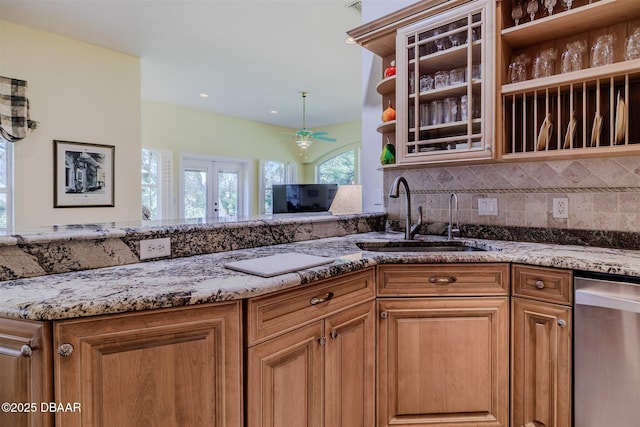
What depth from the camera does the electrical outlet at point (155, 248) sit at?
1430 millimetres

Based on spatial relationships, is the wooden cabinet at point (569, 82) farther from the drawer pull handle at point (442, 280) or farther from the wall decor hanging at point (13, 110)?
the wall decor hanging at point (13, 110)

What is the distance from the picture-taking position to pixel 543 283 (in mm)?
1459

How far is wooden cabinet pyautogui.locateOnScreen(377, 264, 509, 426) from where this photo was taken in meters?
1.56

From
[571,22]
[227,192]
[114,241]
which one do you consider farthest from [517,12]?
[227,192]

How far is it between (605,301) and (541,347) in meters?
0.32

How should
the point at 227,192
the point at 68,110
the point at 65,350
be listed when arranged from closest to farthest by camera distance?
the point at 65,350 < the point at 68,110 < the point at 227,192

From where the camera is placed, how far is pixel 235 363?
104 centimetres

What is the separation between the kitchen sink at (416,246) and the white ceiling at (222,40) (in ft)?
6.66

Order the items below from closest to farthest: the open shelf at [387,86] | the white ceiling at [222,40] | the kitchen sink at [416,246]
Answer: the kitchen sink at [416,246]
the open shelf at [387,86]
the white ceiling at [222,40]

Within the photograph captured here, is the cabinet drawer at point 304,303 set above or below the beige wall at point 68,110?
below

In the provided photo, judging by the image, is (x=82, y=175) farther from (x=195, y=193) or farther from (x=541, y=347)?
(x=541, y=347)

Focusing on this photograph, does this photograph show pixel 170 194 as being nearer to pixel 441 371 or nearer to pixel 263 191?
pixel 263 191

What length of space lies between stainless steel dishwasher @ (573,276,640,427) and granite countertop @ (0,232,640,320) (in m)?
0.08

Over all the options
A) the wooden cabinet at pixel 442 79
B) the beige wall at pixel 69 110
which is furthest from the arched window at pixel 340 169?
the wooden cabinet at pixel 442 79
